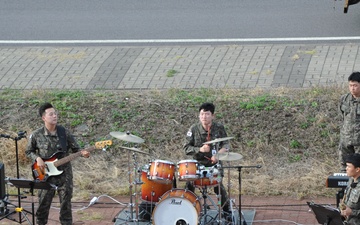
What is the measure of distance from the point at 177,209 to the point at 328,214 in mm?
2488

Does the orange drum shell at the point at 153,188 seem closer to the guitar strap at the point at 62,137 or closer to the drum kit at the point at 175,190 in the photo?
the drum kit at the point at 175,190

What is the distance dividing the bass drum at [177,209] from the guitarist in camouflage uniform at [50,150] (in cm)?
128

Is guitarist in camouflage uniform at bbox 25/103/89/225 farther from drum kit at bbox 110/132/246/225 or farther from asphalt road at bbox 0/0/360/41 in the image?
asphalt road at bbox 0/0/360/41

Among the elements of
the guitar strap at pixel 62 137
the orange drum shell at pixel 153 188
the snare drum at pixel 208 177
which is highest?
the guitar strap at pixel 62 137

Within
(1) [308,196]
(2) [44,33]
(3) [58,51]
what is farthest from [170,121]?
(2) [44,33]

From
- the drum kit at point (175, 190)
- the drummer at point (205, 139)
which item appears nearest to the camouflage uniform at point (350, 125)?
the drummer at point (205, 139)

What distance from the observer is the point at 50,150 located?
39.5 feet

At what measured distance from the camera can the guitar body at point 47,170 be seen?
11.9 m

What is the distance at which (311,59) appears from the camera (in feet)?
56.4

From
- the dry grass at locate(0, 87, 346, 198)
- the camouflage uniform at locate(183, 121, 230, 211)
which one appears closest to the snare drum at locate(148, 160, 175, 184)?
the camouflage uniform at locate(183, 121, 230, 211)

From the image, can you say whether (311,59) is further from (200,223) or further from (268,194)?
(200,223)

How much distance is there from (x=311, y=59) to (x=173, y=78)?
111 inches

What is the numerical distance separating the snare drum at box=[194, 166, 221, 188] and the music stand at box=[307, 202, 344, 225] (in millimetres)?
1908

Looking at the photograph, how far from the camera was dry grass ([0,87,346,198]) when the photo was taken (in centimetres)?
1391
